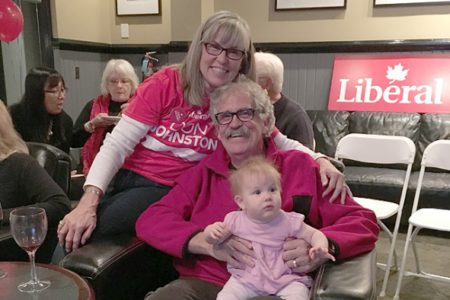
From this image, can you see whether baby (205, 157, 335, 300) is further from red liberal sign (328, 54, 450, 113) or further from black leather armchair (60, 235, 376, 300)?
red liberal sign (328, 54, 450, 113)

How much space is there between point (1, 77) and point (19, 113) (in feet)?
4.64

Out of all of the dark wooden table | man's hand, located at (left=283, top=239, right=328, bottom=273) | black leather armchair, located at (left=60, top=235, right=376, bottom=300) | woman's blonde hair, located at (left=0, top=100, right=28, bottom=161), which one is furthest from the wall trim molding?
the dark wooden table

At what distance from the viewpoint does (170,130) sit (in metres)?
1.72

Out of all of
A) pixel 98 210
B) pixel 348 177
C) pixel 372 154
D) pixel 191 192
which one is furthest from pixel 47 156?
pixel 348 177

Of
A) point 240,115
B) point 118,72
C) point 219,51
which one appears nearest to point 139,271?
point 240,115

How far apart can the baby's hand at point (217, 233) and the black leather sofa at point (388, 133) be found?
2.19 metres

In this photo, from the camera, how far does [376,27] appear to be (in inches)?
158

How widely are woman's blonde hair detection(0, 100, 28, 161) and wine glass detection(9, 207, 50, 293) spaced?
2.44 feet

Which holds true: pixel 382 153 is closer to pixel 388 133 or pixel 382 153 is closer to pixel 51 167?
pixel 388 133

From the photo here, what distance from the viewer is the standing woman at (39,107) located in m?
2.87

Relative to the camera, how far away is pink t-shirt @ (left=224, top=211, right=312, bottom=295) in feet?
4.37

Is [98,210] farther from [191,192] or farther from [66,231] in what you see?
[191,192]

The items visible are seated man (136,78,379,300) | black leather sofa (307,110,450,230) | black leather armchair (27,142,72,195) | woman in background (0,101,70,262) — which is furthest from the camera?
black leather sofa (307,110,450,230)

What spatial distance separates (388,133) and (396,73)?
1.91 ft
